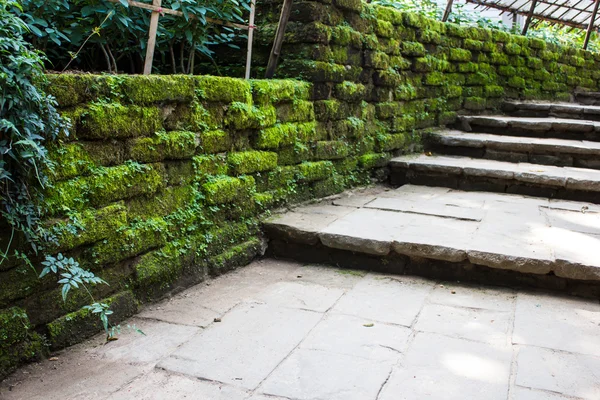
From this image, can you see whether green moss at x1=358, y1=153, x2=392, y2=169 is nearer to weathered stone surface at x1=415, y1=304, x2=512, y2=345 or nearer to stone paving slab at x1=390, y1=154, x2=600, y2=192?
stone paving slab at x1=390, y1=154, x2=600, y2=192

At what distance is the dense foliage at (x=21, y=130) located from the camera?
1993 millimetres

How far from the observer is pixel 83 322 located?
2.46 metres

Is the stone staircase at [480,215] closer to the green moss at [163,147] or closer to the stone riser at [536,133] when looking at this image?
the stone riser at [536,133]

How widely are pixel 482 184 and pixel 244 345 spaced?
3.20 m

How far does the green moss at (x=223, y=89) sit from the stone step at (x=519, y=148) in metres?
2.90

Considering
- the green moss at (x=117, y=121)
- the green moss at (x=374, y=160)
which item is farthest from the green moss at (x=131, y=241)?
the green moss at (x=374, y=160)

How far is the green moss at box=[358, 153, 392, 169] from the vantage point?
4.85 meters

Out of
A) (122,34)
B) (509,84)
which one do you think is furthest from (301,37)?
(509,84)

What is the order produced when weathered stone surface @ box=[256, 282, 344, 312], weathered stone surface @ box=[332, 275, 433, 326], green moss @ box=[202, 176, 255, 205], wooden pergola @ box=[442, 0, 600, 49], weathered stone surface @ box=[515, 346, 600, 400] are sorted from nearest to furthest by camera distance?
weathered stone surface @ box=[515, 346, 600, 400], weathered stone surface @ box=[332, 275, 433, 326], weathered stone surface @ box=[256, 282, 344, 312], green moss @ box=[202, 176, 255, 205], wooden pergola @ box=[442, 0, 600, 49]

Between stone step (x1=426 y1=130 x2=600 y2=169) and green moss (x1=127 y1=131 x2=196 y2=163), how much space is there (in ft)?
11.2

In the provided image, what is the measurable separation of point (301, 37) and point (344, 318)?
2.19m

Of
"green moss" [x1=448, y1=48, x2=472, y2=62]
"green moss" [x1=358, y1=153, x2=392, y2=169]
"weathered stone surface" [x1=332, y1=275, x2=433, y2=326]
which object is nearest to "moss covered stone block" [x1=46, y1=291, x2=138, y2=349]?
"weathered stone surface" [x1=332, y1=275, x2=433, y2=326]

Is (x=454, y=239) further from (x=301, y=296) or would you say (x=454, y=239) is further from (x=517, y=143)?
(x=517, y=143)

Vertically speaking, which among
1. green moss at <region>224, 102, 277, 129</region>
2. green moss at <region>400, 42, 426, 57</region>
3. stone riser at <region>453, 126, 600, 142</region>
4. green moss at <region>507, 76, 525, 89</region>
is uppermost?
green moss at <region>400, 42, 426, 57</region>
